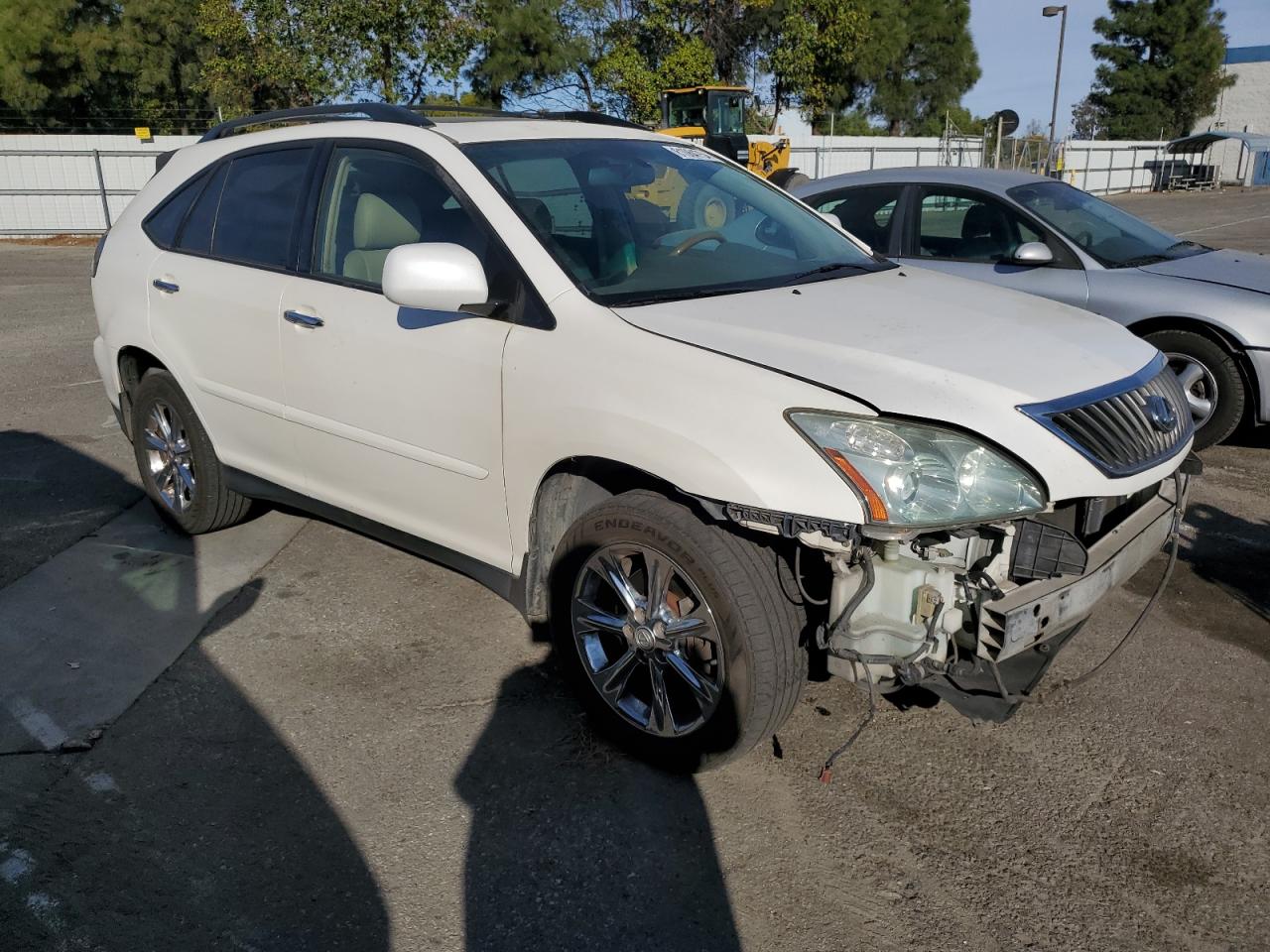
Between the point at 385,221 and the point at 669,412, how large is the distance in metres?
1.65

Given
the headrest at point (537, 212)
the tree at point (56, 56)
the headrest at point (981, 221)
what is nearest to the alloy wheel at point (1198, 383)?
the headrest at point (981, 221)

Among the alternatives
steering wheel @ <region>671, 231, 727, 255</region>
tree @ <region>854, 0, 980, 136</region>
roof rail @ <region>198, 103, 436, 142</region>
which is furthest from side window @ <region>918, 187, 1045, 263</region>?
tree @ <region>854, 0, 980, 136</region>

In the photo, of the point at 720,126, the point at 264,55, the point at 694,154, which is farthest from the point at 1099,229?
the point at 264,55

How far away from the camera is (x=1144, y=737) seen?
3.43 metres

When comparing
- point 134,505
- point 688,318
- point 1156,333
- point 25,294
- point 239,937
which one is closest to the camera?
point 239,937

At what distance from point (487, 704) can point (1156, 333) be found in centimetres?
463

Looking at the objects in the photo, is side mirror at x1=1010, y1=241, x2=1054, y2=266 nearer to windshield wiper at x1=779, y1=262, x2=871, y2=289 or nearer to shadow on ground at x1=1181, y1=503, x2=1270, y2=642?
shadow on ground at x1=1181, y1=503, x2=1270, y2=642

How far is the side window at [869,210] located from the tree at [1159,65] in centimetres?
5603

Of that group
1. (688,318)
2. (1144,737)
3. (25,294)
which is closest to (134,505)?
(688,318)

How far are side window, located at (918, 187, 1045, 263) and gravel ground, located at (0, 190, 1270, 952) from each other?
305 cm

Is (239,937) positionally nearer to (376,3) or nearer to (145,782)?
(145,782)

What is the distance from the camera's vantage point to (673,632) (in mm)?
Result: 3080

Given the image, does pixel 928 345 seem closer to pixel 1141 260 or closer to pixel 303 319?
pixel 303 319

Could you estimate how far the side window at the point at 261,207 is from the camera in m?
4.28
